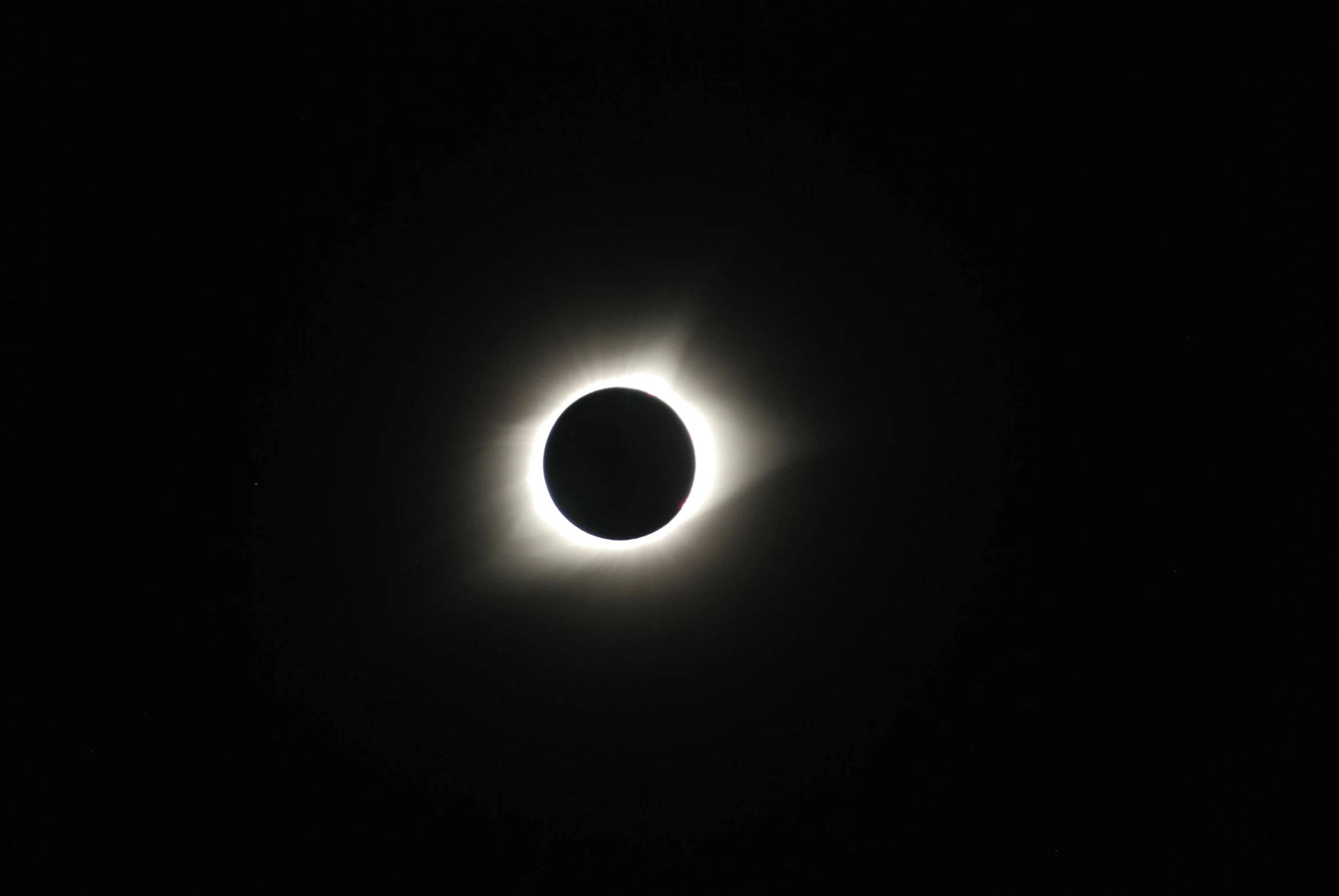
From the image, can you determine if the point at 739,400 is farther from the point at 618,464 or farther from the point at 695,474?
the point at 618,464

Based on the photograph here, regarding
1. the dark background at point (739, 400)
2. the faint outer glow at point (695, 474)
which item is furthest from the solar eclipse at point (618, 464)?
the dark background at point (739, 400)

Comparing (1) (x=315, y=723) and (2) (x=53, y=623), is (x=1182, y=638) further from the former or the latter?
(2) (x=53, y=623)

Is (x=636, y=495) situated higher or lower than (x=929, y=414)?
lower

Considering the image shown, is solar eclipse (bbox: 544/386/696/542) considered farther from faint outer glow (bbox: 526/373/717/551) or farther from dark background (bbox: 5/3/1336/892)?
dark background (bbox: 5/3/1336/892)

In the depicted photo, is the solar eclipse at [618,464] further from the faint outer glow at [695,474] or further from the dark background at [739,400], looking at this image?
the dark background at [739,400]

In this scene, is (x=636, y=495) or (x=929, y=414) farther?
(x=929, y=414)

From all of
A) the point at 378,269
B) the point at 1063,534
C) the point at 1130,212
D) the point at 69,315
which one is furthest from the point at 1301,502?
the point at 69,315

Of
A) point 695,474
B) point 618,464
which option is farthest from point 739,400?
point 618,464
